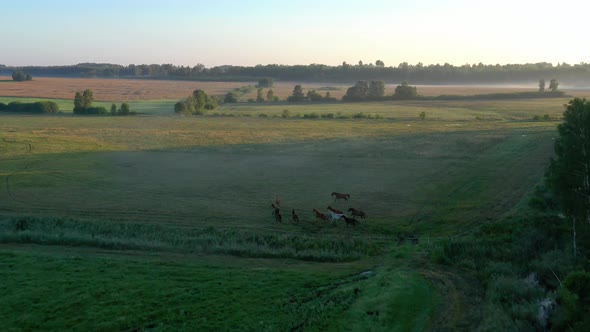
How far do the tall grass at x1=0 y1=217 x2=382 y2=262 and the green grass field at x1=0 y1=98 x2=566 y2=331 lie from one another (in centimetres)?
8

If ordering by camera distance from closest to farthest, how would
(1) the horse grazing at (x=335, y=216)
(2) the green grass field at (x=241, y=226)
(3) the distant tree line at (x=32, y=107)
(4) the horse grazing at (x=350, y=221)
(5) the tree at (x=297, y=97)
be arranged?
1. (2) the green grass field at (x=241, y=226)
2. (4) the horse grazing at (x=350, y=221)
3. (1) the horse grazing at (x=335, y=216)
4. (3) the distant tree line at (x=32, y=107)
5. (5) the tree at (x=297, y=97)

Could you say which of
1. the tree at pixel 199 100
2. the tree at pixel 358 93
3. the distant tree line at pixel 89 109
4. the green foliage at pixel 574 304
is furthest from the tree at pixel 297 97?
the green foliage at pixel 574 304

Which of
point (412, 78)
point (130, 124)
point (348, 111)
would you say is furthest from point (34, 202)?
point (412, 78)

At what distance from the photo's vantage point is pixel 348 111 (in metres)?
98.3

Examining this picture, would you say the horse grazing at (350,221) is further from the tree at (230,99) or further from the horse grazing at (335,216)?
the tree at (230,99)

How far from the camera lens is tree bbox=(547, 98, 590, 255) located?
18.7 m

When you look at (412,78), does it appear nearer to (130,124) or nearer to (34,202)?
(130,124)

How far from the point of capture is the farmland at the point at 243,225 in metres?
15.3

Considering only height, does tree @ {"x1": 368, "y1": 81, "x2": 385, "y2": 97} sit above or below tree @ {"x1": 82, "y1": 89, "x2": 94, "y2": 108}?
above

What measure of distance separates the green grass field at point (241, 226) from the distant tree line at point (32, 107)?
3639cm

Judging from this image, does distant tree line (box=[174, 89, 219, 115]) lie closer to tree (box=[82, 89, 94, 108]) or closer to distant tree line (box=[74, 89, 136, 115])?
distant tree line (box=[74, 89, 136, 115])

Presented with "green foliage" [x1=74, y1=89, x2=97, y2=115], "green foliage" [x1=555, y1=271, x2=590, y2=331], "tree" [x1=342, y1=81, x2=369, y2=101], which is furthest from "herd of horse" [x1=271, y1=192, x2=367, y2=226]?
"tree" [x1=342, y1=81, x2=369, y2=101]

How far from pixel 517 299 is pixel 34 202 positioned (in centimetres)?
2562

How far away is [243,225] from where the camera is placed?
24812 mm
